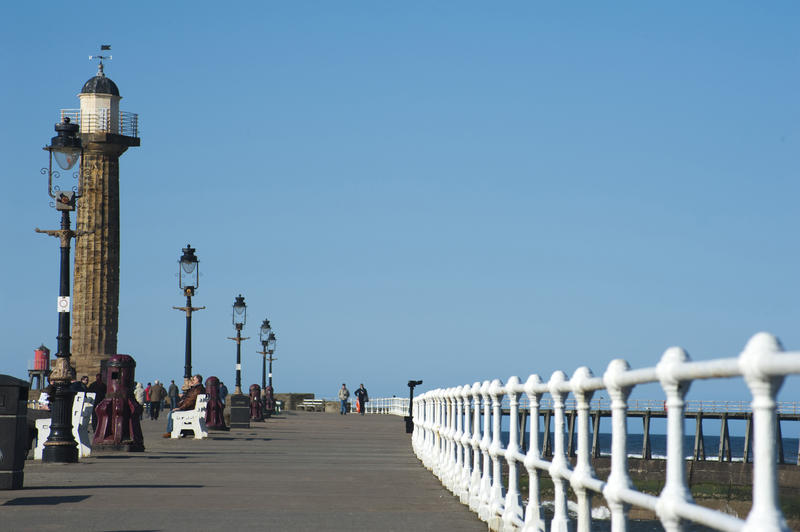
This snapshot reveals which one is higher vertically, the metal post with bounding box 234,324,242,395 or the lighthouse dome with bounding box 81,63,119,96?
the lighthouse dome with bounding box 81,63,119,96

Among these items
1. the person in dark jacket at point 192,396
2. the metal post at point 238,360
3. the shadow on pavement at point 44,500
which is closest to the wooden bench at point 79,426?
the shadow on pavement at point 44,500

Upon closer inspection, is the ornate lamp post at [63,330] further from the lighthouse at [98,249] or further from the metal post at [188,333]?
the lighthouse at [98,249]

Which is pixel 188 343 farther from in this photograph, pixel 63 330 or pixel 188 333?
pixel 63 330

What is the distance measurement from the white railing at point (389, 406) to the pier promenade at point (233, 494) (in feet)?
137

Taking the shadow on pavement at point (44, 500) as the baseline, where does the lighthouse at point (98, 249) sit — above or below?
above

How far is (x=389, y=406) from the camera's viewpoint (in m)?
73.1

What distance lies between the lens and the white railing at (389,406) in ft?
214

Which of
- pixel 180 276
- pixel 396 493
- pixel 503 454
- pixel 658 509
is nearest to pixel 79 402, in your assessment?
pixel 396 493

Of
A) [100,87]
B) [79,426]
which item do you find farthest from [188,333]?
[100,87]

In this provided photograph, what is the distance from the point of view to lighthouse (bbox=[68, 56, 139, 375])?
224ft

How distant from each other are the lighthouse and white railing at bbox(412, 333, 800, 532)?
57.1 metres

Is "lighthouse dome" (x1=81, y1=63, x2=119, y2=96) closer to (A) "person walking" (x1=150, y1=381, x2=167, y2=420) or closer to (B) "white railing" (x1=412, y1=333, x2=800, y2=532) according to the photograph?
(A) "person walking" (x1=150, y1=381, x2=167, y2=420)

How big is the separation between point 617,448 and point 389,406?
68074mm

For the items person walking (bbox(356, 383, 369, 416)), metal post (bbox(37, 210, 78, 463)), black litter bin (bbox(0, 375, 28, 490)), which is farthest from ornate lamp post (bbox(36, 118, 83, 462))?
person walking (bbox(356, 383, 369, 416))
